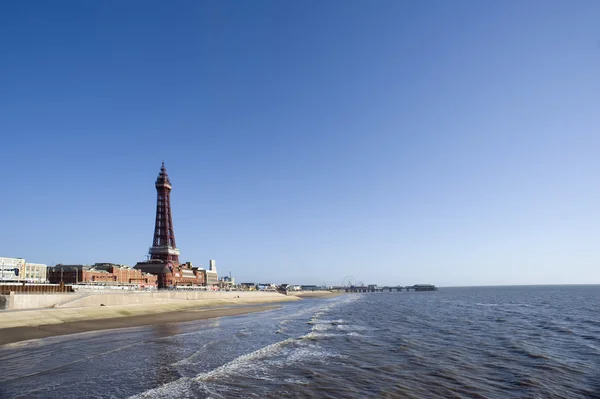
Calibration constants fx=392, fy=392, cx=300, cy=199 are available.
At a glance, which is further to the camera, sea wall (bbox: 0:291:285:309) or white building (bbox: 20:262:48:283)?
white building (bbox: 20:262:48:283)

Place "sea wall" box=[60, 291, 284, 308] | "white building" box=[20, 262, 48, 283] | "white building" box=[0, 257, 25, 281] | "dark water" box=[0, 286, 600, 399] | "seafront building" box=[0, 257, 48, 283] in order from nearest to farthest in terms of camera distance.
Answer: "dark water" box=[0, 286, 600, 399]
"sea wall" box=[60, 291, 284, 308]
"white building" box=[0, 257, 25, 281]
"seafront building" box=[0, 257, 48, 283]
"white building" box=[20, 262, 48, 283]

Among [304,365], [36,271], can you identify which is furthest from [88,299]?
[36,271]

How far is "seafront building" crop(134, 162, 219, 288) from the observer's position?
96.6m

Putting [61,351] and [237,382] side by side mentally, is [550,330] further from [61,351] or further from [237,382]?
[61,351]

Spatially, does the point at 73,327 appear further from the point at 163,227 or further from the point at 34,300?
the point at 163,227

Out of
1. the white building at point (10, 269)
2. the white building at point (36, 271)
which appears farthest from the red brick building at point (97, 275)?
the white building at point (10, 269)

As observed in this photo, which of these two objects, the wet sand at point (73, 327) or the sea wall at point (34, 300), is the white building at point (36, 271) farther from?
the wet sand at point (73, 327)

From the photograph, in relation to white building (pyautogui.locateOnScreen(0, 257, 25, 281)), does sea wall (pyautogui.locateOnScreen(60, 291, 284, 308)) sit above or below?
below

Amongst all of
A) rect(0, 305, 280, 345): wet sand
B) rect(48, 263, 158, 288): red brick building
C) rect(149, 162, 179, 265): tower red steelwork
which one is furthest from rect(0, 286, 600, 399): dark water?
rect(149, 162, 179, 265): tower red steelwork

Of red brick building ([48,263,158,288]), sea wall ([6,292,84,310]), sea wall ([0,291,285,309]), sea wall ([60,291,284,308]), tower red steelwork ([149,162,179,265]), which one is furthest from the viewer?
tower red steelwork ([149,162,179,265])

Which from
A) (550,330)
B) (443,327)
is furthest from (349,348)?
(550,330)

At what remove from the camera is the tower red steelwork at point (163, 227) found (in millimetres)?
104562

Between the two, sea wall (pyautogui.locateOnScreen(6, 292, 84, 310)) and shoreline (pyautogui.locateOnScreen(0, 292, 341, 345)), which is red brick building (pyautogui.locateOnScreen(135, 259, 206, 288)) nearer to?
shoreline (pyautogui.locateOnScreen(0, 292, 341, 345))

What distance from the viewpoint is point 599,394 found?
15.7 metres
